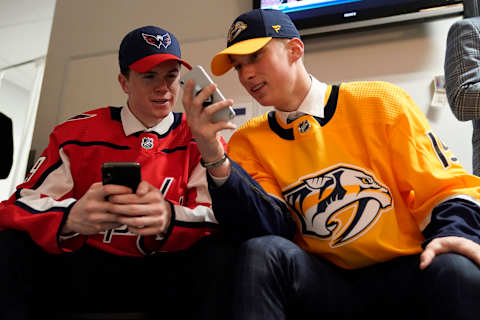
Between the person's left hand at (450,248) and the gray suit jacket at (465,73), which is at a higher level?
the gray suit jacket at (465,73)

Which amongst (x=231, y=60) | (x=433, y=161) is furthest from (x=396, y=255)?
(x=231, y=60)

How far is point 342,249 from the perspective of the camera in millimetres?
949

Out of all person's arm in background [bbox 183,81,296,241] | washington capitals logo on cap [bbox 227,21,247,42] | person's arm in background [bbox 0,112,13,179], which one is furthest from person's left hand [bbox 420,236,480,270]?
person's arm in background [bbox 0,112,13,179]

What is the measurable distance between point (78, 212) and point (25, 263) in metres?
0.18

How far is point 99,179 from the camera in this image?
1.23 m

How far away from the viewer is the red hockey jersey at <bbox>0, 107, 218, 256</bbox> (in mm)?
1004

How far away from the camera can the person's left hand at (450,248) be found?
2.31 feet

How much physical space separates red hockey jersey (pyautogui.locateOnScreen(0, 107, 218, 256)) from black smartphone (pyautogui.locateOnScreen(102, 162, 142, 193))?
175 millimetres

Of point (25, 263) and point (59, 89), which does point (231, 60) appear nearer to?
point (25, 263)

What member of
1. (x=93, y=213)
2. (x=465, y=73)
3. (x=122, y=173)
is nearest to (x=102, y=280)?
(x=93, y=213)

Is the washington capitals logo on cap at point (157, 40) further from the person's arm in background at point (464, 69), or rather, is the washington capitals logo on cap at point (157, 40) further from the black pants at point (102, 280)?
the person's arm in background at point (464, 69)

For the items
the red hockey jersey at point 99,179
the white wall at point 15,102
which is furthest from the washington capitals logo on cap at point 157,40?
the white wall at point 15,102

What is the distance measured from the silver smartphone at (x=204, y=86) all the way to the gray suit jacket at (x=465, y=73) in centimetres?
93

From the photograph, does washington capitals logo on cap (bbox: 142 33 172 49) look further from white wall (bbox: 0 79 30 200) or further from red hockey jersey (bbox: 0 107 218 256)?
white wall (bbox: 0 79 30 200)
